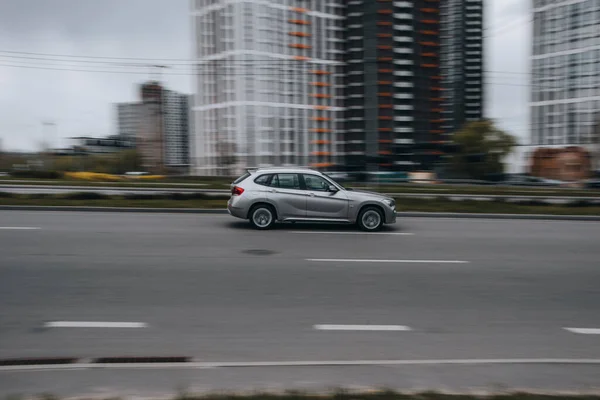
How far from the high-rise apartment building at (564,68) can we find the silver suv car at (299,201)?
9093 centimetres

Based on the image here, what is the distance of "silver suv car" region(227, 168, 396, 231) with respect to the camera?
1373 cm

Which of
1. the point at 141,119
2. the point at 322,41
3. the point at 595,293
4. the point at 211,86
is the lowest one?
the point at 595,293

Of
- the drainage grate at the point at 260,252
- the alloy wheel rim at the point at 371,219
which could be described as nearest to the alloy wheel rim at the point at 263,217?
the alloy wheel rim at the point at 371,219

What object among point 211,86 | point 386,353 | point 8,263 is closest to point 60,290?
point 8,263

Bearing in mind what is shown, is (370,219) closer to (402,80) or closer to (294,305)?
(294,305)

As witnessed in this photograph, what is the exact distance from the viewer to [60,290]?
301 inches

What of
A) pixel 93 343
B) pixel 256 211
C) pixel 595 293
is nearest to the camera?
pixel 93 343

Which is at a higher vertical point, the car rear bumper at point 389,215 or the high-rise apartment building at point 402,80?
the high-rise apartment building at point 402,80

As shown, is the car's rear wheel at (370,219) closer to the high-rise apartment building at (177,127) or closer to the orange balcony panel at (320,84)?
the orange balcony panel at (320,84)

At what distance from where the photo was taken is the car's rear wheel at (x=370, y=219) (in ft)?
46.2

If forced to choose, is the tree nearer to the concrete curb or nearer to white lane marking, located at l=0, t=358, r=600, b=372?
the concrete curb

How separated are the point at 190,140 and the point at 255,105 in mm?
23982

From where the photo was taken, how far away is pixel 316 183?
14.0 metres

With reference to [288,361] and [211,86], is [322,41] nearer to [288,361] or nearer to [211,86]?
[211,86]
